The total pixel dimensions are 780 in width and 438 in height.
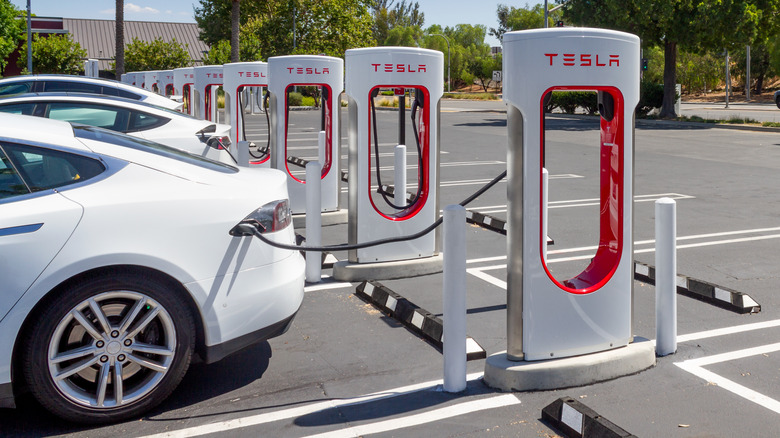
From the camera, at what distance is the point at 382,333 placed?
562cm

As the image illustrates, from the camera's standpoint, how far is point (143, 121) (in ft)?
32.4

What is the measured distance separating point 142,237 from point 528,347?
7.06 ft

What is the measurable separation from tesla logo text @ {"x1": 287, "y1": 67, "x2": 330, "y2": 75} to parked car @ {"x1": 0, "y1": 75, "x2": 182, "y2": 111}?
11.0ft

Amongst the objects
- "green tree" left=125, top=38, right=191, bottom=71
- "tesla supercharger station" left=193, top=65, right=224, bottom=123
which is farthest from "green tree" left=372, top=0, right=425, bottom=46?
"tesla supercharger station" left=193, top=65, right=224, bottom=123

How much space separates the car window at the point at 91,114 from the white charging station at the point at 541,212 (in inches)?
251

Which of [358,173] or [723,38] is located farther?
[723,38]

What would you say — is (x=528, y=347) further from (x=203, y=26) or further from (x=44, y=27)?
(x=203, y=26)

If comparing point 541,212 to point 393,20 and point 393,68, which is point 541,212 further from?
point 393,20

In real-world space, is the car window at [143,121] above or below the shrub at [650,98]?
below

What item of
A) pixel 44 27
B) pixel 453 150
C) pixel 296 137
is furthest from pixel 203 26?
pixel 453 150

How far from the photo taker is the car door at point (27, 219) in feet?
12.6

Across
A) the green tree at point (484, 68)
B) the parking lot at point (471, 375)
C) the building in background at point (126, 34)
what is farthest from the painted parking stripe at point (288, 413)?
the green tree at point (484, 68)

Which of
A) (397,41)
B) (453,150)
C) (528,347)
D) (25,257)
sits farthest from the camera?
(397,41)

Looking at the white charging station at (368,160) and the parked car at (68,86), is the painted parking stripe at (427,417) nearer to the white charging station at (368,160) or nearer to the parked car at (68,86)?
the white charging station at (368,160)
